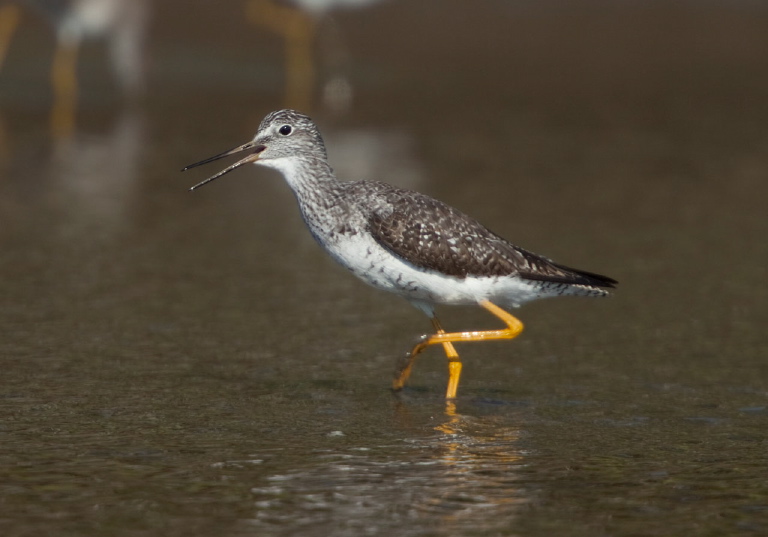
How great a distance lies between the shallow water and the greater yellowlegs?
0.61 meters

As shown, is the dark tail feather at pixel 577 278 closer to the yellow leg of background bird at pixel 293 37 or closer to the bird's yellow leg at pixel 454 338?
the bird's yellow leg at pixel 454 338

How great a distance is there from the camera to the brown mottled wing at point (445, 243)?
27.9 feet

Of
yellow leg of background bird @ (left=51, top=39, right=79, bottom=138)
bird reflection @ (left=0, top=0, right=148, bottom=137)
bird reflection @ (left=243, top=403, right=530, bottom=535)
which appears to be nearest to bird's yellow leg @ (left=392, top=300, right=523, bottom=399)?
bird reflection @ (left=243, top=403, right=530, bottom=535)

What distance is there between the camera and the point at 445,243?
8.67m

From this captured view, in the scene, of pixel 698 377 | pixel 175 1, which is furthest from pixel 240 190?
pixel 175 1

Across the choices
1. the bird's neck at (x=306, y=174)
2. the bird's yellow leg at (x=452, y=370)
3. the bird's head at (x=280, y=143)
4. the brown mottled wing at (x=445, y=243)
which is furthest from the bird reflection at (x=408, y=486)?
the bird's head at (x=280, y=143)

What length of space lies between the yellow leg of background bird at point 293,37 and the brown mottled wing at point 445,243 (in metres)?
11.8

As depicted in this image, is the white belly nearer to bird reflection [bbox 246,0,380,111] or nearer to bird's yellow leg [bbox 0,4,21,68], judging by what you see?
bird reflection [bbox 246,0,380,111]

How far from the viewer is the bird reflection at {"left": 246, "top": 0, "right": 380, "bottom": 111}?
2067 centimetres

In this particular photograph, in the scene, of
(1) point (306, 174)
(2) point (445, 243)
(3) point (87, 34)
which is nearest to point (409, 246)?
(2) point (445, 243)

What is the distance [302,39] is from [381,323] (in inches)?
493

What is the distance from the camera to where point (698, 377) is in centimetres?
893

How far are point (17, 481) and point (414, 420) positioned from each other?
8.20ft

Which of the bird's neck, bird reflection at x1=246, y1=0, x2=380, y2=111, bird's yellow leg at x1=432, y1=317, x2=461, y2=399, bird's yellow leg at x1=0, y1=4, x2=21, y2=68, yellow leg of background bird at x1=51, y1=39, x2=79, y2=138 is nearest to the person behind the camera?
bird's yellow leg at x1=432, y1=317, x2=461, y2=399
